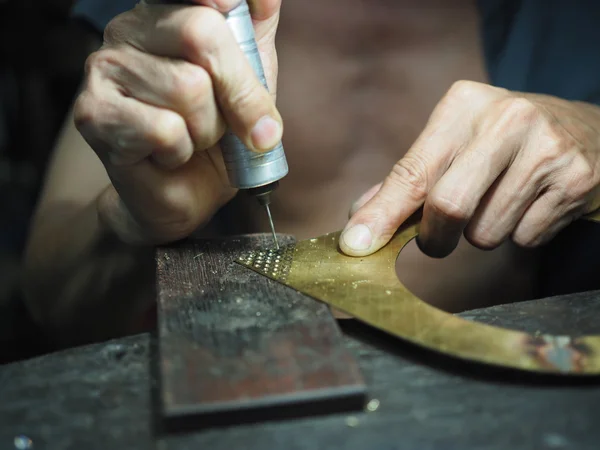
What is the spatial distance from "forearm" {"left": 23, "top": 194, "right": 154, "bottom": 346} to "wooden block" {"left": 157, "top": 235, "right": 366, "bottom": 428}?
1.90 feet

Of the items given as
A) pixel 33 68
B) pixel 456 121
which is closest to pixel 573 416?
pixel 456 121

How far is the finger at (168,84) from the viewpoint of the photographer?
2.73ft

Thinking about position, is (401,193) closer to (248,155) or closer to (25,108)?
(248,155)

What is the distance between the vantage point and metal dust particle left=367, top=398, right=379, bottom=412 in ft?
2.01

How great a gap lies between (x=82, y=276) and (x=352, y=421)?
1.03 metres

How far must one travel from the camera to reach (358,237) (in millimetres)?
921

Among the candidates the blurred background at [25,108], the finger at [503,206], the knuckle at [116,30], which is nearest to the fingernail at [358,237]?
the finger at [503,206]

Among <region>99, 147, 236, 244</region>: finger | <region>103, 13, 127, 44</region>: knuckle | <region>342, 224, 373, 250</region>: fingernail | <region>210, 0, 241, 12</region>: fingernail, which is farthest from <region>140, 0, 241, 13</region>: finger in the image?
<region>342, 224, 373, 250</region>: fingernail

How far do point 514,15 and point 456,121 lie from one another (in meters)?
0.58

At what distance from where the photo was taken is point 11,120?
2.78m

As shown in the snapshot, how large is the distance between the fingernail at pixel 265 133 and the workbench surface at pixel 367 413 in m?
0.29

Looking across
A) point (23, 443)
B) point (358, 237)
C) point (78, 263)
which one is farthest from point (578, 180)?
point (78, 263)

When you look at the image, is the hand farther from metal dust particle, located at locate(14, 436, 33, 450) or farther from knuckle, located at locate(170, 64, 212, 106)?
metal dust particle, located at locate(14, 436, 33, 450)

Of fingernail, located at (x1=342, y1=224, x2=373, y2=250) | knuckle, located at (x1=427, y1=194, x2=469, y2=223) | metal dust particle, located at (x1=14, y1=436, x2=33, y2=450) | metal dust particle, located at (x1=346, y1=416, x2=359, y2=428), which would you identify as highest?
metal dust particle, located at (x1=346, y1=416, x2=359, y2=428)
